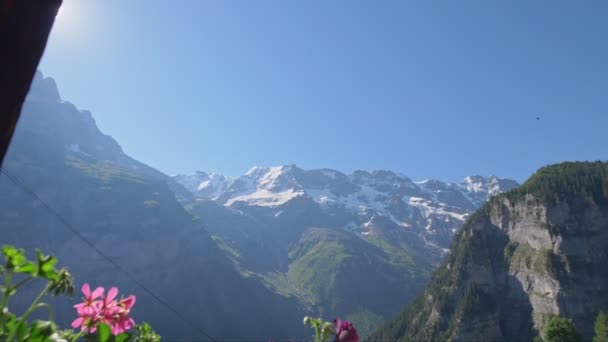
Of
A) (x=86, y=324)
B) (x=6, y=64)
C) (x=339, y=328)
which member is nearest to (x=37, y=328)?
(x=86, y=324)

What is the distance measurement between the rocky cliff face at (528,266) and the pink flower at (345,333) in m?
135

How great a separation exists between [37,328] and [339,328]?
1521 mm

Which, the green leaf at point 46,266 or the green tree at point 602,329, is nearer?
the green leaf at point 46,266

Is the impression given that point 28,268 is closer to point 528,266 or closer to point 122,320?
point 122,320

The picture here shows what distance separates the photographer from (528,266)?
440 feet

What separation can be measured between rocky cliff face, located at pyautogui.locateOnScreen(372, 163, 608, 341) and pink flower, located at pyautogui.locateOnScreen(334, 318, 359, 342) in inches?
5327

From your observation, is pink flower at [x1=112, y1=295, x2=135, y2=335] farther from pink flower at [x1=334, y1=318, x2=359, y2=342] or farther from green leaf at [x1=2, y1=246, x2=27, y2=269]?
pink flower at [x1=334, y1=318, x2=359, y2=342]

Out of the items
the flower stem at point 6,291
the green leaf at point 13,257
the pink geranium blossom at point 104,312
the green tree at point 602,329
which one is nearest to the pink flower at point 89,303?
the pink geranium blossom at point 104,312

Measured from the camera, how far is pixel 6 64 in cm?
113

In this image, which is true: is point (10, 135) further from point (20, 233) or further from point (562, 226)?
point (20, 233)

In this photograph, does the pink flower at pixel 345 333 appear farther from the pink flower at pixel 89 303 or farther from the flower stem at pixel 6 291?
the flower stem at pixel 6 291

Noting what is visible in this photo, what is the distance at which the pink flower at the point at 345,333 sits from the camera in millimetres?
2432

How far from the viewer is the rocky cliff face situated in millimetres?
121938

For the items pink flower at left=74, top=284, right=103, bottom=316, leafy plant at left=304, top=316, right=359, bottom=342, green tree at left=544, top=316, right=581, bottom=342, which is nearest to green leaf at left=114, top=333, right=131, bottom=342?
pink flower at left=74, top=284, right=103, bottom=316
